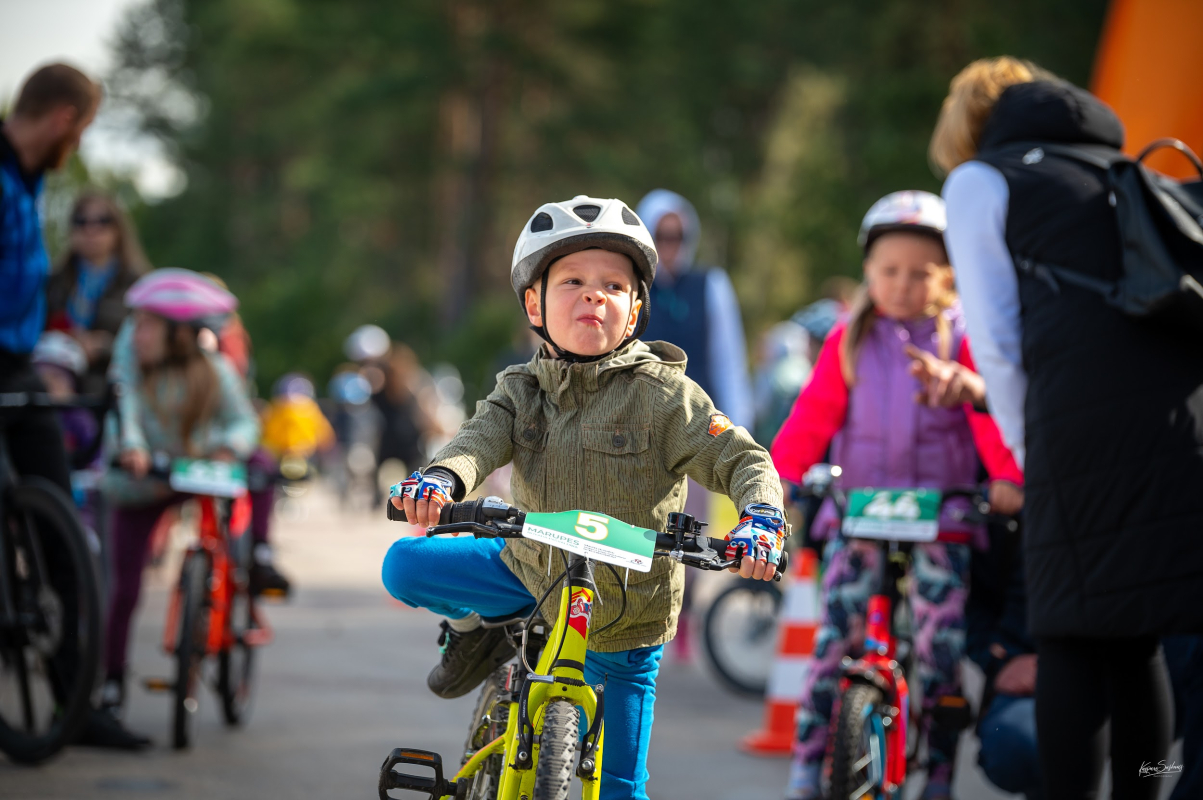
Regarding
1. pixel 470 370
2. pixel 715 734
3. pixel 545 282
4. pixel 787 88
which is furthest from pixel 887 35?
pixel 545 282

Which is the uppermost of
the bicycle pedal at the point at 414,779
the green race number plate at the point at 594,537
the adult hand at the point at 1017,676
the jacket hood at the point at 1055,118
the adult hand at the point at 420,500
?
the jacket hood at the point at 1055,118

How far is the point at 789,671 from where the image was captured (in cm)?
672

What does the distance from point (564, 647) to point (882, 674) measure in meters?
1.67

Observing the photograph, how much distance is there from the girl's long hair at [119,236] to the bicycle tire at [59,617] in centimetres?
218

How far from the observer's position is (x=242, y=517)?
6.71 meters

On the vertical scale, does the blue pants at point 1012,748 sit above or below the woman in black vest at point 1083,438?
below

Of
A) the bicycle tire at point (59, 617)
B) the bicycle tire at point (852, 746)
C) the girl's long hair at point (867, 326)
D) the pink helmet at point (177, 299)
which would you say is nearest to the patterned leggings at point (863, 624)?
the bicycle tire at point (852, 746)

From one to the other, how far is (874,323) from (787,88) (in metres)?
40.9

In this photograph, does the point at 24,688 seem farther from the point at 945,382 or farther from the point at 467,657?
the point at 945,382

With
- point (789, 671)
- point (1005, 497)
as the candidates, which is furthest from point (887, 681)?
point (789, 671)

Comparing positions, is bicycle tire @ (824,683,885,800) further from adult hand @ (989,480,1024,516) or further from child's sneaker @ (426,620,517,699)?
child's sneaker @ (426,620,517,699)

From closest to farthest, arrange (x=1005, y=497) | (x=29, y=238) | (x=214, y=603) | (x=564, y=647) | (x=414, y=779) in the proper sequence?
(x=564, y=647) → (x=414, y=779) → (x=1005, y=497) → (x=29, y=238) → (x=214, y=603)

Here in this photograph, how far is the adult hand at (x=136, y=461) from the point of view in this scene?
20.2ft

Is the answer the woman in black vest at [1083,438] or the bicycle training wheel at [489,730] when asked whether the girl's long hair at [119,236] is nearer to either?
the bicycle training wheel at [489,730]
